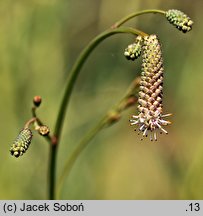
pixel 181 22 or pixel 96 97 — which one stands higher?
pixel 96 97

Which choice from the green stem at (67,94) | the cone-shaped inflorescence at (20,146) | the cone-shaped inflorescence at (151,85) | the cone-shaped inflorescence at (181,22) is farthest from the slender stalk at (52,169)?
the cone-shaped inflorescence at (181,22)

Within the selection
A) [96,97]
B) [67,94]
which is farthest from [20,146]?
[96,97]

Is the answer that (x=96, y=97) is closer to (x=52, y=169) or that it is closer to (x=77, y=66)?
(x=52, y=169)

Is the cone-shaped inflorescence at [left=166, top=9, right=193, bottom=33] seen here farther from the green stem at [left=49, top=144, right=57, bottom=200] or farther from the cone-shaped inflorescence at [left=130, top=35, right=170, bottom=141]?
the green stem at [left=49, top=144, right=57, bottom=200]

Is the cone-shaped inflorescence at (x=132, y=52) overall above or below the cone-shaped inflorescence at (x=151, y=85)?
above

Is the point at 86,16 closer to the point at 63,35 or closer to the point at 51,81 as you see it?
the point at 63,35

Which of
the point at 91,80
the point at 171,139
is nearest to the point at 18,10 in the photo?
the point at 91,80

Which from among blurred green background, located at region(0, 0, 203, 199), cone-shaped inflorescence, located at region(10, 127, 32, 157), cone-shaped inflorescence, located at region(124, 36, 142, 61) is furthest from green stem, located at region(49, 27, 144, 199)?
blurred green background, located at region(0, 0, 203, 199)

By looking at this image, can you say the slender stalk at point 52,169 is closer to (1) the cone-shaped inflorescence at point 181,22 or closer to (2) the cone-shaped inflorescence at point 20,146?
(2) the cone-shaped inflorescence at point 20,146

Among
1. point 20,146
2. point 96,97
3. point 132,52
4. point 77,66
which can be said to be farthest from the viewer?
point 96,97
